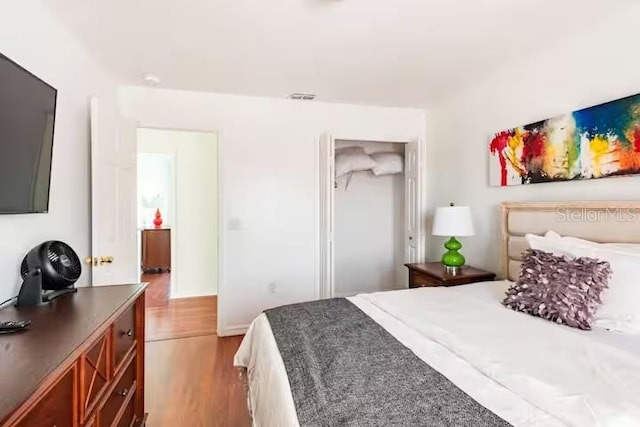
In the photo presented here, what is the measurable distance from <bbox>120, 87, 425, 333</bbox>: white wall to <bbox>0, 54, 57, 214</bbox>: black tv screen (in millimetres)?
1735

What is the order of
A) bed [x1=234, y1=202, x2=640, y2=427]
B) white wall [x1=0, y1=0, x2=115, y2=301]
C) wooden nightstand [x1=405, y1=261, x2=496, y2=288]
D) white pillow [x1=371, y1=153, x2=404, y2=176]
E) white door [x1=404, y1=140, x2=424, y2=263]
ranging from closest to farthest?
1. bed [x1=234, y1=202, x2=640, y2=427]
2. white wall [x1=0, y1=0, x2=115, y2=301]
3. wooden nightstand [x1=405, y1=261, x2=496, y2=288]
4. white door [x1=404, y1=140, x2=424, y2=263]
5. white pillow [x1=371, y1=153, x2=404, y2=176]

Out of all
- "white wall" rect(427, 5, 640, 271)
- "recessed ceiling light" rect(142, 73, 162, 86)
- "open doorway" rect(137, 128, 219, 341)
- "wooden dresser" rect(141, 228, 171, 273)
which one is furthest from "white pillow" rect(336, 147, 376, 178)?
"wooden dresser" rect(141, 228, 171, 273)

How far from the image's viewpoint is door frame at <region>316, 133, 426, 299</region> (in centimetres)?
374

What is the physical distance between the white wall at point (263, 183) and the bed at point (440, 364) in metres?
1.67

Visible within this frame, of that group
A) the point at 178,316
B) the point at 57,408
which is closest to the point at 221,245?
the point at 178,316

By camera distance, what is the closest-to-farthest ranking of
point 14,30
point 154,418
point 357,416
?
point 357,416 < point 14,30 < point 154,418

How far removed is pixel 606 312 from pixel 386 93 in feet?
8.47

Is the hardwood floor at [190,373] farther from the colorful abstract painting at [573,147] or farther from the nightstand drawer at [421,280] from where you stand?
the colorful abstract painting at [573,147]

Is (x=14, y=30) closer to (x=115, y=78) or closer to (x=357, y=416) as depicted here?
(x=115, y=78)

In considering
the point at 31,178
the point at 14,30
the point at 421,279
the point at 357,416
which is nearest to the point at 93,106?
the point at 14,30

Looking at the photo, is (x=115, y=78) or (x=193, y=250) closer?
(x=115, y=78)

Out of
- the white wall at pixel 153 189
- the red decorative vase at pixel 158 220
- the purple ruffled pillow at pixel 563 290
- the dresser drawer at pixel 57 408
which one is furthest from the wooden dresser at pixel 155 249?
the purple ruffled pillow at pixel 563 290

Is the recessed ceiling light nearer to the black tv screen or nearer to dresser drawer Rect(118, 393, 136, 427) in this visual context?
the black tv screen

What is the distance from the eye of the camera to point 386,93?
3.54 meters
